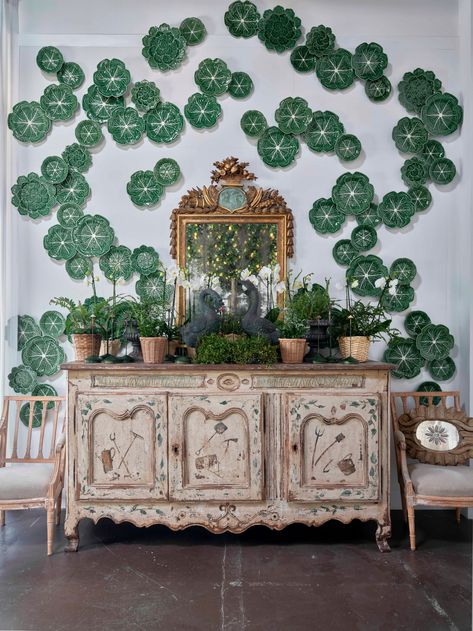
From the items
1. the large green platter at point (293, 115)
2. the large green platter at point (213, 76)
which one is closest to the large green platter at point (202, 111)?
the large green platter at point (213, 76)

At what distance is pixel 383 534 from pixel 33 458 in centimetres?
283

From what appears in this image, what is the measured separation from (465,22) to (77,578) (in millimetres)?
5127

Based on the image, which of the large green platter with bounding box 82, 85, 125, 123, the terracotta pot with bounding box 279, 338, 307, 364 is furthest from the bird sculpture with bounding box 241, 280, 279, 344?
the large green platter with bounding box 82, 85, 125, 123

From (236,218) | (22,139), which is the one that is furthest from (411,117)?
(22,139)

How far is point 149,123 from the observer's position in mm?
4418

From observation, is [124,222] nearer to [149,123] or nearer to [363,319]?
[149,123]

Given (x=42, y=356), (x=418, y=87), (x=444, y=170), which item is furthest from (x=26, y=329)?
(x=418, y=87)

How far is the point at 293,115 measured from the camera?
4.40 m

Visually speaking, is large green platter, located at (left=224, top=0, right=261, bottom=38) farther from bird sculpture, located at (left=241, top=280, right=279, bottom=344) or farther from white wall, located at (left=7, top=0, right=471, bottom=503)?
bird sculpture, located at (left=241, top=280, right=279, bottom=344)

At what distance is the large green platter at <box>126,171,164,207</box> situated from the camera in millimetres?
4387

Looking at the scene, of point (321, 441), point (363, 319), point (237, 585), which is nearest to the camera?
point (237, 585)

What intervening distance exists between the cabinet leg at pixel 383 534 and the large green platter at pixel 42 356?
2850mm

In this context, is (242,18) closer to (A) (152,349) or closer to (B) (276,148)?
(B) (276,148)

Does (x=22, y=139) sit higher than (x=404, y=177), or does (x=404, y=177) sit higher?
(x=22, y=139)
